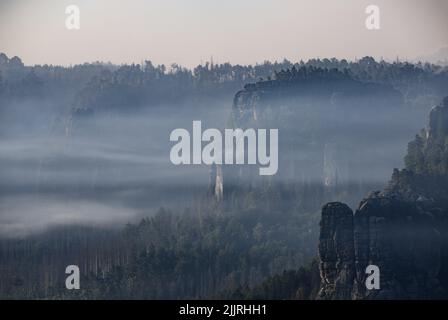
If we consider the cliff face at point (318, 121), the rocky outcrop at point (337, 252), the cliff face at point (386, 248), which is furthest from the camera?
the cliff face at point (318, 121)

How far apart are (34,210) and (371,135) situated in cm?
2778

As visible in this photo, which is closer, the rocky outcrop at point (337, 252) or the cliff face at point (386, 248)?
the cliff face at point (386, 248)

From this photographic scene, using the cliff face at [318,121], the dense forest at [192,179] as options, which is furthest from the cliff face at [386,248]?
the cliff face at [318,121]

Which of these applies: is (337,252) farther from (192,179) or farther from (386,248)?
(192,179)

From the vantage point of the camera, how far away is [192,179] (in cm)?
13888

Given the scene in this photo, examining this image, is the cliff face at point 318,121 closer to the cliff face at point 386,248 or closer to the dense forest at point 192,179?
the dense forest at point 192,179

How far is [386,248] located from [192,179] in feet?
121

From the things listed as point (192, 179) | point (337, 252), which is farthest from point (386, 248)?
point (192, 179)

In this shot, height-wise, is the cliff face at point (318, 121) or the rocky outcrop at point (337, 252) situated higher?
the cliff face at point (318, 121)

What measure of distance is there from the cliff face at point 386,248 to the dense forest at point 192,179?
10.3 ft

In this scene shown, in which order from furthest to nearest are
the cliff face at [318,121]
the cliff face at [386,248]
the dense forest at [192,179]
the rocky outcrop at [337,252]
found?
the cliff face at [318,121] < the dense forest at [192,179] < the rocky outcrop at [337,252] < the cliff face at [386,248]

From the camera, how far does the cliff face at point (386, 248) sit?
103375 mm

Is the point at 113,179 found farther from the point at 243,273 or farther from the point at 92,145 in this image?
the point at 243,273
